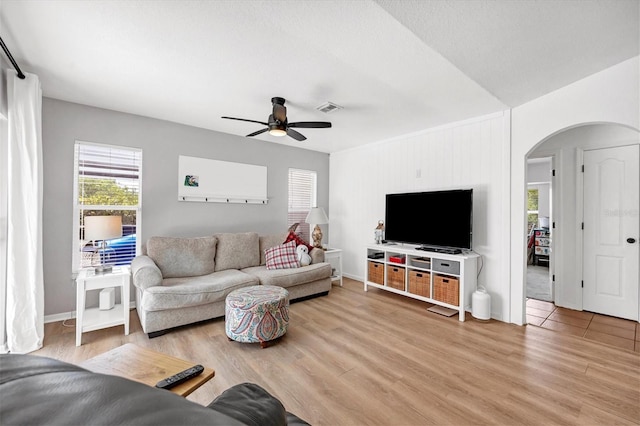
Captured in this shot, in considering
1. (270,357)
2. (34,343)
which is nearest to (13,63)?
(34,343)

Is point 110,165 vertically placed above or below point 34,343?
above

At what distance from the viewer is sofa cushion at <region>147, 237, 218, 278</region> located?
3453mm

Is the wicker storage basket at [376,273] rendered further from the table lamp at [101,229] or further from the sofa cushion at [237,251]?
the table lamp at [101,229]

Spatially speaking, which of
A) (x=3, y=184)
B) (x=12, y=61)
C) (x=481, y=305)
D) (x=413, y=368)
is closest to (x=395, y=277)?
(x=481, y=305)

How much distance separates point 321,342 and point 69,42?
10.7 ft

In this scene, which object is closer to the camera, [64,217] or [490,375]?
[490,375]

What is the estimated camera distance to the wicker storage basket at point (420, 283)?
3.74 meters

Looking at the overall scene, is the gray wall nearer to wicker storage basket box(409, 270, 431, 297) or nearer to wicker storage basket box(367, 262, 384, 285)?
wicker storage basket box(367, 262, 384, 285)

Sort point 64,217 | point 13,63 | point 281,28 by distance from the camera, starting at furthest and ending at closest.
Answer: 1. point 64,217
2. point 13,63
3. point 281,28

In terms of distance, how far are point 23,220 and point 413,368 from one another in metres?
3.64

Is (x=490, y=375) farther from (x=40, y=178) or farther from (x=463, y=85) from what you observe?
(x=40, y=178)

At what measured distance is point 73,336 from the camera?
9.27 feet

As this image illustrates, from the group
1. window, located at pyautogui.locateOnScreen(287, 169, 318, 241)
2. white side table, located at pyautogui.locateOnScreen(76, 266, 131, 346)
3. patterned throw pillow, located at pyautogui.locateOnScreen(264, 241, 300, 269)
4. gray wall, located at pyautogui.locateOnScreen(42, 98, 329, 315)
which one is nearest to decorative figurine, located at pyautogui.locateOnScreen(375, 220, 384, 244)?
patterned throw pillow, located at pyautogui.locateOnScreen(264, 241, 300, 269)

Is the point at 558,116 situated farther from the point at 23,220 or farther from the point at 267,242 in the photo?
the point at 23,220
